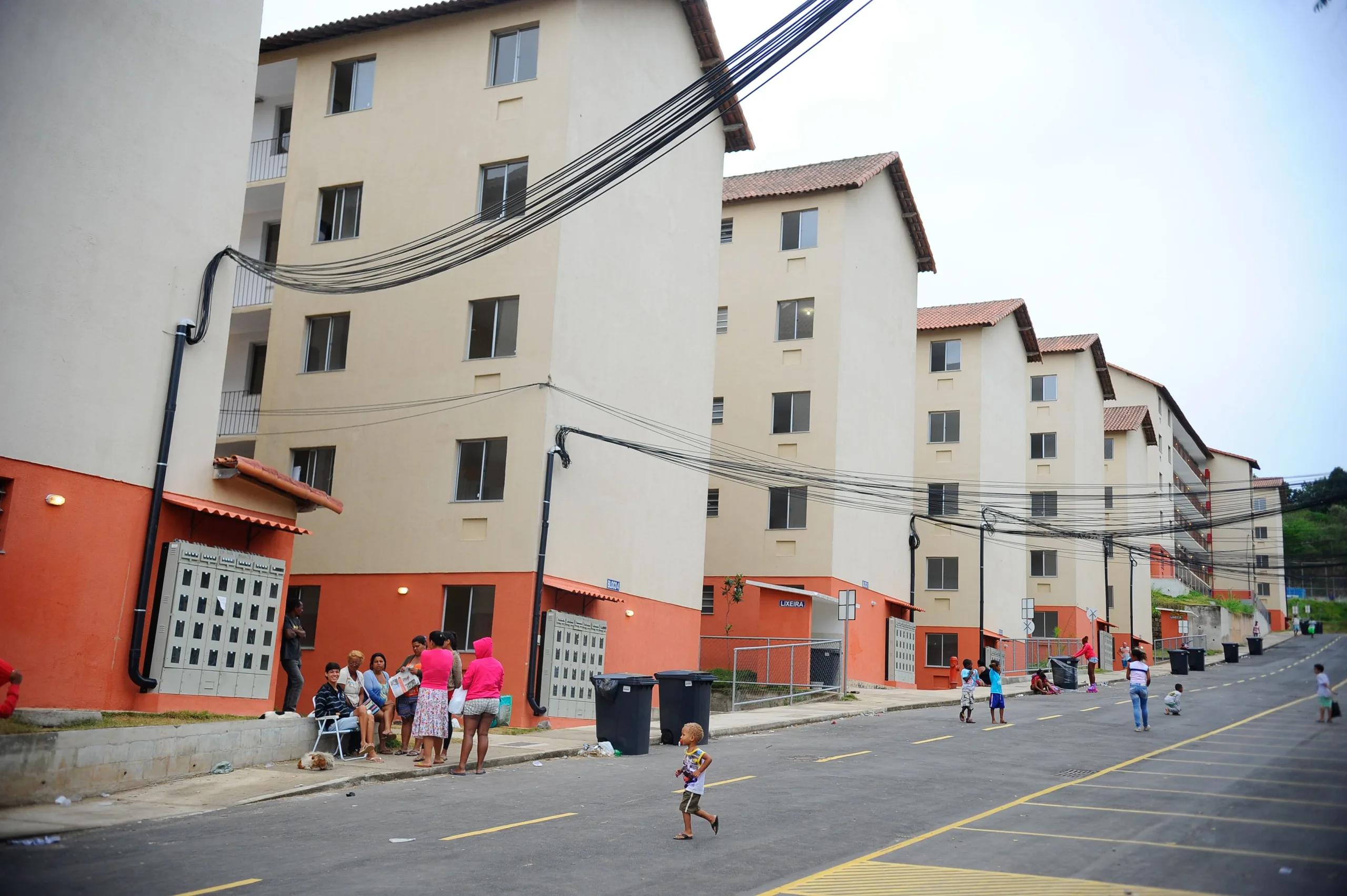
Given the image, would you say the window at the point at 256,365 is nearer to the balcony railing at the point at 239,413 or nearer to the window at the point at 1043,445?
the balcony railing at the point at 239,413

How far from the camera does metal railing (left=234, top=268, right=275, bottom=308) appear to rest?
2962 centimetres

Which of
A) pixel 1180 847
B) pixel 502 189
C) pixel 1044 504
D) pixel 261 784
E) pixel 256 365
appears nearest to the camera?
pixel 1180 847

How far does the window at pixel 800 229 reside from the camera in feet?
133

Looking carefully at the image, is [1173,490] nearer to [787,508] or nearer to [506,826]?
[787,508]

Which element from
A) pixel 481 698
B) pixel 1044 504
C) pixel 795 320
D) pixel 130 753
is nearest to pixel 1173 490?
pixel 1044 504

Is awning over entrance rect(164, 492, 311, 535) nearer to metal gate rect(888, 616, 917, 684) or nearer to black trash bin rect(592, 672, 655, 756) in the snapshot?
black trash bin rect(592, 672, 655, 756)

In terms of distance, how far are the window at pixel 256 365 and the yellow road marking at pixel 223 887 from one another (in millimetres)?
22964

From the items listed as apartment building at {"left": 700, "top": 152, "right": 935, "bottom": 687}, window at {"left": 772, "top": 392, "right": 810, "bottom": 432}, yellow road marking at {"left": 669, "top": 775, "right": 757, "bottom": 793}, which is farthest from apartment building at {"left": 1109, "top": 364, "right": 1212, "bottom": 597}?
yellow road marking at {"left": 669, "top": 775, "right": 757, "bottom": 793}

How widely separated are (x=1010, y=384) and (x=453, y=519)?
3554 cm

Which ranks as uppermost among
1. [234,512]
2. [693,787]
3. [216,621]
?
[234,512]

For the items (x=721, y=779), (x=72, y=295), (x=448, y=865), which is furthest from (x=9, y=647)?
(x=721, y=779)

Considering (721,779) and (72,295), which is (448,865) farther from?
(72,295)

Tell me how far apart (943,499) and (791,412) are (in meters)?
12.2

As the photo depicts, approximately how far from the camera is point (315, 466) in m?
27.7
